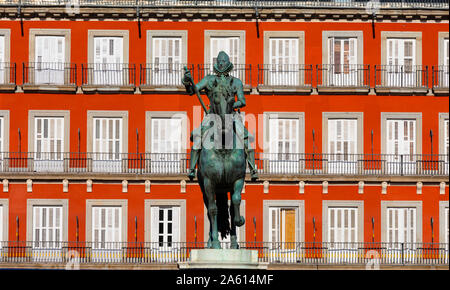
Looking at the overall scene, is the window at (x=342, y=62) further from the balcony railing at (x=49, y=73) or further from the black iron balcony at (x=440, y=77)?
the balcony railing at (x=49, y=73)

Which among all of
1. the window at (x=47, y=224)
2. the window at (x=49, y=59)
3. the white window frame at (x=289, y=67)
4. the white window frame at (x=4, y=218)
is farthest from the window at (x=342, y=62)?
the white window frame at (x=4, y=218)

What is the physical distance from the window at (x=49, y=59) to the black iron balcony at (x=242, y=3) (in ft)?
5.41

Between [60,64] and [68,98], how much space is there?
1565 mm

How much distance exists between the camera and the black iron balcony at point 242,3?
67.2 meters

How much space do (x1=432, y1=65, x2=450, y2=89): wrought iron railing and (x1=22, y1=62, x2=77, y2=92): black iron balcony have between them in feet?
53.2

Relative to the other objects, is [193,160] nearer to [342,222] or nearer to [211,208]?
[211,208]

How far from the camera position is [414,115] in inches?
2672

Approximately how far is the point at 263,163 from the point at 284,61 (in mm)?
4717

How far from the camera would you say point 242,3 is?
67.5 metres

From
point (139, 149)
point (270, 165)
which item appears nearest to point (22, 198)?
point (139, 149)

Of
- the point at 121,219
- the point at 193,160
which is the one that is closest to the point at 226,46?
the point at 121,219

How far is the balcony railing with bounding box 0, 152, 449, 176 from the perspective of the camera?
66688 millimetres

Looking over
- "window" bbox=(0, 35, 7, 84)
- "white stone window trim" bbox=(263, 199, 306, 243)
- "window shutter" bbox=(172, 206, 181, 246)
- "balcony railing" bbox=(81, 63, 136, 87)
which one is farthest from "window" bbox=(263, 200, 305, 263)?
"window" bbox=(0, 35, 7, 84)

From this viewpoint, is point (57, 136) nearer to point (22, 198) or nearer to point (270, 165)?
point (22, 198)
